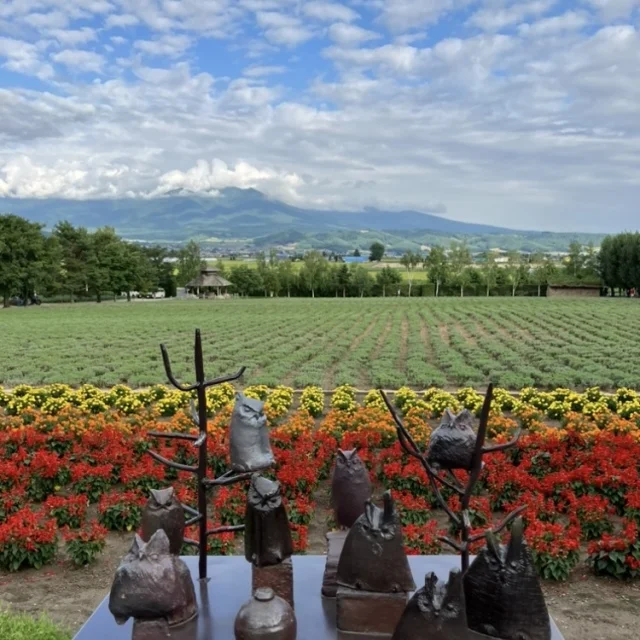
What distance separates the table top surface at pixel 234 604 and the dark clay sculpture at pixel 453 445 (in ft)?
3.00

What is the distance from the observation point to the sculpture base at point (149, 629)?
106 inches

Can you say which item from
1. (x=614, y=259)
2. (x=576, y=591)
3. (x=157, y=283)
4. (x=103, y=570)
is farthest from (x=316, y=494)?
(x=157, y=283)

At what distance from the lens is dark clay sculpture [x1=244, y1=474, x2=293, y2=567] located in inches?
110

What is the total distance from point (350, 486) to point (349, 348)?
63.1 feet

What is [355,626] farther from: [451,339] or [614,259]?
[614,259]

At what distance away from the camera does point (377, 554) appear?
2.84 meters

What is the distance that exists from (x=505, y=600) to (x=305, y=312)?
37.3 metres

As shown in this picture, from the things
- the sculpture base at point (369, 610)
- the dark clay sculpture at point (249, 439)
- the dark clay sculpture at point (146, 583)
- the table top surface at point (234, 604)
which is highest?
the dark clay sculpture at point (249, 439)

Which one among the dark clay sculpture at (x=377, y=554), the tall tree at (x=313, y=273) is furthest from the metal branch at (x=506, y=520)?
the tall tree at (x=313, y=273)

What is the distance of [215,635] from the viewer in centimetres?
284

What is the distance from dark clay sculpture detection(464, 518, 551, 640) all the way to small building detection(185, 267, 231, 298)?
221ft

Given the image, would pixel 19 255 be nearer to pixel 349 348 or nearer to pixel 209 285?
pixel 209 285

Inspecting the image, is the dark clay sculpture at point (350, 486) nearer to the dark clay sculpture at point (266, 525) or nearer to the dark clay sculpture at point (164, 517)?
the dark clay sculpture at point (266, 525)

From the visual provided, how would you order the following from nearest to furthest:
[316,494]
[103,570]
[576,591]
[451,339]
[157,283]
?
[576,591] < [103,570] < [316,494] < [451,339] < [157,283]
